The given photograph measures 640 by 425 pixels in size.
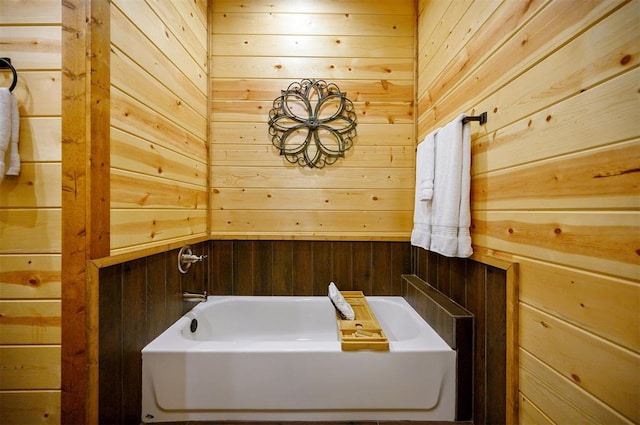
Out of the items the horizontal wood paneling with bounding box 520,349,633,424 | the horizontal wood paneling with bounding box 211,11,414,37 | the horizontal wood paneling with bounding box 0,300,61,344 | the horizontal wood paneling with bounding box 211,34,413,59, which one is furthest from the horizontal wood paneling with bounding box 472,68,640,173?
the horizontal wood paneling with bounding box 0,300,61,344

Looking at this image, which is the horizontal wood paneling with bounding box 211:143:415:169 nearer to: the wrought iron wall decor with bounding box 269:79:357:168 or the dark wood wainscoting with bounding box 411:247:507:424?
the wrought iron wall decor with bounding box 269:79:357:168

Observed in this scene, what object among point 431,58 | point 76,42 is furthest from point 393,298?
point 76,42

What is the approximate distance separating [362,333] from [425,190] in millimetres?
877

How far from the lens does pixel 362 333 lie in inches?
56.4

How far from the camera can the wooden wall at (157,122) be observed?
114cm

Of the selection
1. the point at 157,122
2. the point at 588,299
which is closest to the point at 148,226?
the point at 157,122

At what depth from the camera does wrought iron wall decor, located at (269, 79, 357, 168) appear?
2.08m

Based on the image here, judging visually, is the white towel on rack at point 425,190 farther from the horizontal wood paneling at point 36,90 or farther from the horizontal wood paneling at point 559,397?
the horizontal wood paneling at point 36,90

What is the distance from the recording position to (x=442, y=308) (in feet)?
4.75

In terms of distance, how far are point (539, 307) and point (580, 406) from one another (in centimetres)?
28

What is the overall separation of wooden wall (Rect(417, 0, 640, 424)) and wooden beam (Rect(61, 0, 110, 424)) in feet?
5.27

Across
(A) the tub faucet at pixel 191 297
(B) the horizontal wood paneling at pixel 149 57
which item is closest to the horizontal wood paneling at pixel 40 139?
(B) the horizontal wood paneling at pixel 149 57

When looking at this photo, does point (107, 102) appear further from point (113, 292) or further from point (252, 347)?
point (252, 347)

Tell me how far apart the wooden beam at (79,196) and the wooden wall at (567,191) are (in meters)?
1.61
